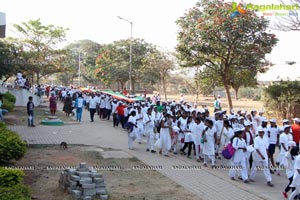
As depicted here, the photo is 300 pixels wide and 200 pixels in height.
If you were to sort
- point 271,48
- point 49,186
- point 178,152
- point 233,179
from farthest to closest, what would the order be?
point 271,48
point 178,152
point 233,179
point 49,186

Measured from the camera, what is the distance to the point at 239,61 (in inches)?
1055

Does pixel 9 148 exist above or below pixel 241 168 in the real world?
above

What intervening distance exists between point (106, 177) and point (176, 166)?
2656 millimetres

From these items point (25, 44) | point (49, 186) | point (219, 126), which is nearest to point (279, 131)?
point (219, 126)

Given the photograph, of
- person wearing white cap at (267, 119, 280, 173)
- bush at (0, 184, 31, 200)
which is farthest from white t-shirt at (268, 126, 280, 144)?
bush at (0, 184, 31, 200)

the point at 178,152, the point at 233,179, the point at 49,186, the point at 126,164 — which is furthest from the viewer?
the point at 178,152

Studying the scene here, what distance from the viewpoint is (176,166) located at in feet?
41.3

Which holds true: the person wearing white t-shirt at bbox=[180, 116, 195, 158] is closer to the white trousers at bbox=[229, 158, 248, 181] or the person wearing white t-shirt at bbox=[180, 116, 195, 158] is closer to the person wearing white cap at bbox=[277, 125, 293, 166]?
the white trousers at bbox=[229, 158, 248, 181]

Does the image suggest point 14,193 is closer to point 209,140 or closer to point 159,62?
point 209,140

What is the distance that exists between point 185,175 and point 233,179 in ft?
4.21

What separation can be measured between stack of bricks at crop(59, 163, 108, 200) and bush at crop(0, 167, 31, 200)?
4.71 feet

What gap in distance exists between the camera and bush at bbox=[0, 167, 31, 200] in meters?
6.05

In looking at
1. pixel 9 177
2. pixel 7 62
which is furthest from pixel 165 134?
pixel 7 62

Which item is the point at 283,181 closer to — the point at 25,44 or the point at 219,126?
the point at 219,126
